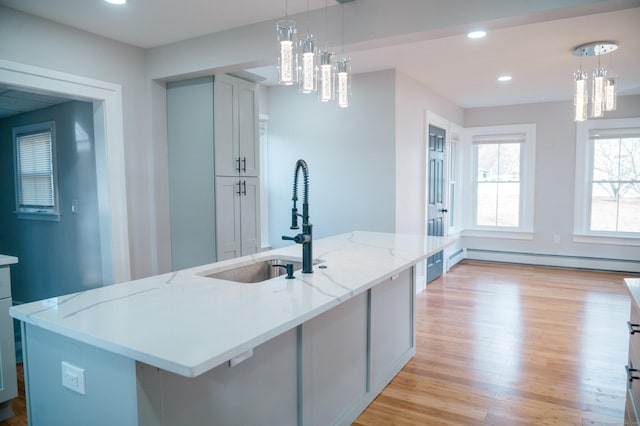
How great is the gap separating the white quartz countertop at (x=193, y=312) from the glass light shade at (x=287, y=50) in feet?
3.29

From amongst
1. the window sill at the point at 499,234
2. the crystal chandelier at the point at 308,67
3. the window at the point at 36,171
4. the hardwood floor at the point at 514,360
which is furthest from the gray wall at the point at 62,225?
the window sill at the point at 499,234

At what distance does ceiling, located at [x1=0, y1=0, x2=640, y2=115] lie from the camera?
270 centimetres

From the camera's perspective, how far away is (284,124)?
5082 mm

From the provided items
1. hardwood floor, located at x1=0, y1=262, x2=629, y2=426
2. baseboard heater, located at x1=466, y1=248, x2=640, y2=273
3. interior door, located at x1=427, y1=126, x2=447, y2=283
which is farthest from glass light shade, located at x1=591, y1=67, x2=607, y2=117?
baseboard heater, located at x1=466, y1=248, x2=640, y2=273

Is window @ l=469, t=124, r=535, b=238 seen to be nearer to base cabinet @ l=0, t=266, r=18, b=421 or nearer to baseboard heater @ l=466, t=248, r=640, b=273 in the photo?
baseboard heater @ l=466, t=248, r=640, b=273

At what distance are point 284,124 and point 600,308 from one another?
13.5ft

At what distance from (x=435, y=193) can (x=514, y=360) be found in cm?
290

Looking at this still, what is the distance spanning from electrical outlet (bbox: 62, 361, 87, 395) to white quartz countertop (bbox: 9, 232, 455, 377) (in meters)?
0.15

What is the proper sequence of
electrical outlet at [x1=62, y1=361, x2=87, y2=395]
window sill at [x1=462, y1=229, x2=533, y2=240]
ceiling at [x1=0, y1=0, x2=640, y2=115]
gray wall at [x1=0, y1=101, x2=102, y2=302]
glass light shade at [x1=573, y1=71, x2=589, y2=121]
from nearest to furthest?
1. electrical outlet at [x1=62, y1=361, x2=87, y2=395]
2. ceiling at [x1=0, y1=0, x2=640, y2=115]
3. glass light shade at [x1=573, y1=71, x2=589, y2=121]
4. gray wall at [x1=0, y1=101, x2=102, y2=302]
5. window sill at [x1=462, y1=229, x2=533, y2=240]

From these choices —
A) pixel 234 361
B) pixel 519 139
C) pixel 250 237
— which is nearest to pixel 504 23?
pixel 234 361

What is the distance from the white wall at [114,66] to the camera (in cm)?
279

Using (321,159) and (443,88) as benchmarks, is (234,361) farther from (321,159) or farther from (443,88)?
(443,88)

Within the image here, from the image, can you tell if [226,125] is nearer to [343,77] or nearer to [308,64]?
[343,77]

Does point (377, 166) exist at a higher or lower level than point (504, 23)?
lower
